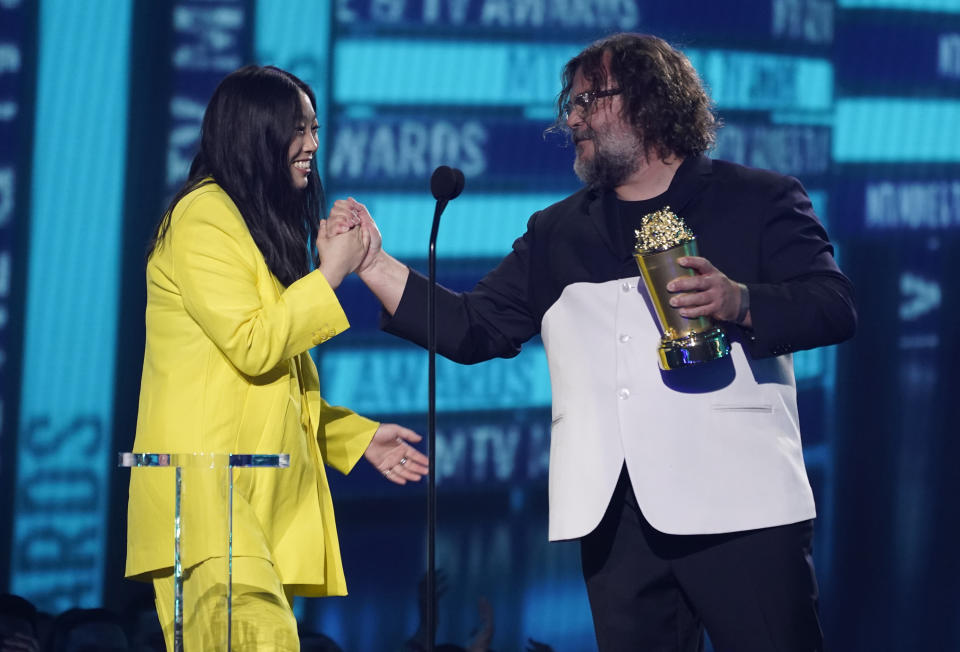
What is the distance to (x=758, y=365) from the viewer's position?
1963 millimetres

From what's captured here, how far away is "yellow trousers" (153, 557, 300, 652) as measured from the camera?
148 cm

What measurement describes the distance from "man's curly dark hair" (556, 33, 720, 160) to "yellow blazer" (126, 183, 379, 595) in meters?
0.70

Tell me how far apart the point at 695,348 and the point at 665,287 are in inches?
4.2

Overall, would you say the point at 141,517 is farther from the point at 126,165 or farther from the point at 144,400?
the point at 126,165

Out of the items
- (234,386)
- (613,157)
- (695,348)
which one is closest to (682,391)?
(695,348)

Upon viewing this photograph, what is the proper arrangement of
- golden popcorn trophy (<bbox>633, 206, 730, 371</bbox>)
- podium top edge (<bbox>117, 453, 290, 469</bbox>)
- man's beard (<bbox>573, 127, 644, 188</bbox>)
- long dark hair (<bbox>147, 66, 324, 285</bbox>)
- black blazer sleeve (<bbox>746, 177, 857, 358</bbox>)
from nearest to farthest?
podium top edge (<bbox>117, 453, 290, 469</bbox>) → golden popcorn trophy (<bbox>633, 206, 730, 371</bbox>) → black blazer sleeve (<bbox>746, 177, 857, 358</bbox>) → long dark hair (<bbox>147, 66, 324, 285</bbox>) → man's beard (<bbox>573, 127, 644, 188</bbox>)

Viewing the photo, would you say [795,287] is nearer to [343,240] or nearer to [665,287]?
[665,287]

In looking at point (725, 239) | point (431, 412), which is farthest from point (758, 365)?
point (431, 412)

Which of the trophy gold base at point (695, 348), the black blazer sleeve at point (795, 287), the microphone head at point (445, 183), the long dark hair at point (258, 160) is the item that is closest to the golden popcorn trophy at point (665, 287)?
the trophy gold base at point (695, 348)

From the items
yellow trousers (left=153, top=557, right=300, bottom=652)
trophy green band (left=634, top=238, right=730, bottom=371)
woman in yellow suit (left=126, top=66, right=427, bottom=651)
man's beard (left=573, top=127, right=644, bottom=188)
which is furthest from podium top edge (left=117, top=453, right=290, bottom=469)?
man's beard (left=573, top=127, right=644, bottom=188)

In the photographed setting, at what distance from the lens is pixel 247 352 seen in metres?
1.83

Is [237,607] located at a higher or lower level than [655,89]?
lower

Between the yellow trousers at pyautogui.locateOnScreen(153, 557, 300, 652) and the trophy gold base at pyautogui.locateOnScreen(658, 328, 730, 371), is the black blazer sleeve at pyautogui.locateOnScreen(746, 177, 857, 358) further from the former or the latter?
the yellow trousers at pyautogui.locateOnScreen(153, 557, 300, 652)

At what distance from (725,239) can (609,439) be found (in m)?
0.41
